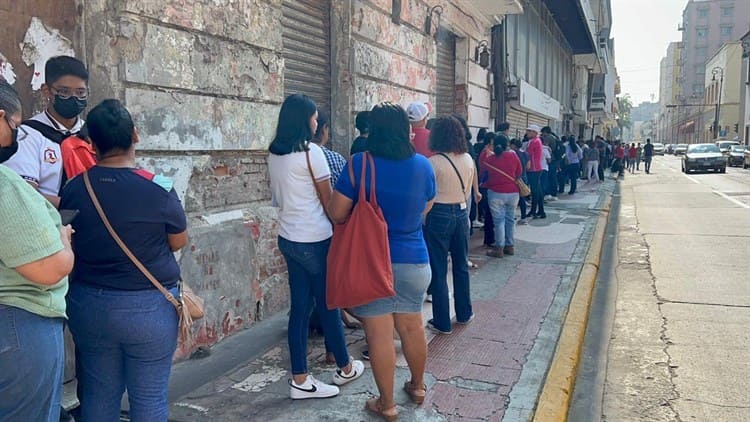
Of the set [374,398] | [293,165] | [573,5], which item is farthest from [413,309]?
[573,5]

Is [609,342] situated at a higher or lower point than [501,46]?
lower

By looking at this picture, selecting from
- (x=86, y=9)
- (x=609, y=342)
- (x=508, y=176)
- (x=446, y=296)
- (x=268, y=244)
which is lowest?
(x=609, y=342)

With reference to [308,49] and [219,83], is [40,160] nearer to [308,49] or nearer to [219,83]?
[219,83]

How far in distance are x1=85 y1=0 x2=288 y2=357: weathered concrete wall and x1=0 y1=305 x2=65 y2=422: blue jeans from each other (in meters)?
2.23

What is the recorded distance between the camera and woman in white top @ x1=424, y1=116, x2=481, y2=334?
5.05 metres

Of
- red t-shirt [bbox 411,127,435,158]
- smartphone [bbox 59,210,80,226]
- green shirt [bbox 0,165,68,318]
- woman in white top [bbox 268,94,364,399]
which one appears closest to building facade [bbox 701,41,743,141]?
red t-shirt [bbox 411,127,435,158]

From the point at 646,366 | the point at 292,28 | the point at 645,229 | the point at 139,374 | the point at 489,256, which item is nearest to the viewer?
the point at 139,374

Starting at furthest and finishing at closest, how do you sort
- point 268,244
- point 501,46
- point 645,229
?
1. point 501,46
2. point 645,229
3. point 268,244

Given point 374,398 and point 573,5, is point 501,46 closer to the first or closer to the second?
point 573,5

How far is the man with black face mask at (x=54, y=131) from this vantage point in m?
2.92

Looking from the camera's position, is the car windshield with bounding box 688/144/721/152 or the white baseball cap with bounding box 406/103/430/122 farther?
the car windshield with bounding box 688/144/721/152

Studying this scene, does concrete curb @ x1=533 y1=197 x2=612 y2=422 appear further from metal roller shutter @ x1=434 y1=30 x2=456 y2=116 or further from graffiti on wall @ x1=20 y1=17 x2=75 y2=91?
metal roller shutter @ x1=434 y1=30 x2=456 y2=116

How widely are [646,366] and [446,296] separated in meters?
1.69

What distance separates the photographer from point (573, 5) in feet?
65.7
